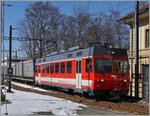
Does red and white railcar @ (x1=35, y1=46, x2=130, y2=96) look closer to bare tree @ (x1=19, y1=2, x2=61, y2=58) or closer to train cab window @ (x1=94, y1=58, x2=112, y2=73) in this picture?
train cab window @ (x1=94, y1=58, x2=112, y2=73)

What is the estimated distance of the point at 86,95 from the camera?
2502 centimetres

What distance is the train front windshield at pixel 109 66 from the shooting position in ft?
73.9

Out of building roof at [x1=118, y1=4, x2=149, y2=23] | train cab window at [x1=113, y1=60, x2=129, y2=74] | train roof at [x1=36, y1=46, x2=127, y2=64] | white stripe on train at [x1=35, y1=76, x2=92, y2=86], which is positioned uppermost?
building roof at [x1=118, y1=4, x2=149, y2=23]

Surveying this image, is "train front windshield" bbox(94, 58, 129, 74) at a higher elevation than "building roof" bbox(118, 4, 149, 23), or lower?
lower

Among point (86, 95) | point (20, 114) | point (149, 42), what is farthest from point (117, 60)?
point (20, 114)

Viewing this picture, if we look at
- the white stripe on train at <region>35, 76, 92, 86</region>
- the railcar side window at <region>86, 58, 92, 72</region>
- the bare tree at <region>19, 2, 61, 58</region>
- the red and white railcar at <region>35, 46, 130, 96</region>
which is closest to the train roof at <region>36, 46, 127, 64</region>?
the red and white railcar at <region>35, 46, 130, 96</region>

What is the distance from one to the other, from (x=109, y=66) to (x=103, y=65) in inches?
15.4

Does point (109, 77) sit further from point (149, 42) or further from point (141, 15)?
point (141, 15)

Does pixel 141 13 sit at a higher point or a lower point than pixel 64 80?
higher

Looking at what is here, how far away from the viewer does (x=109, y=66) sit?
22875 mm

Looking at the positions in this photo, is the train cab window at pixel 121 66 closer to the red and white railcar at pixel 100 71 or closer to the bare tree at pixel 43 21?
the red and white railcar at pixel 100 71

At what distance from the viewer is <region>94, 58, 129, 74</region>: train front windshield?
2252 centimetres

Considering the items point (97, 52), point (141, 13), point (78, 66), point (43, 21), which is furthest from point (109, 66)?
point (43, 21)

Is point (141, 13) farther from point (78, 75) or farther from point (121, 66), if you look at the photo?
point (78, 75)
